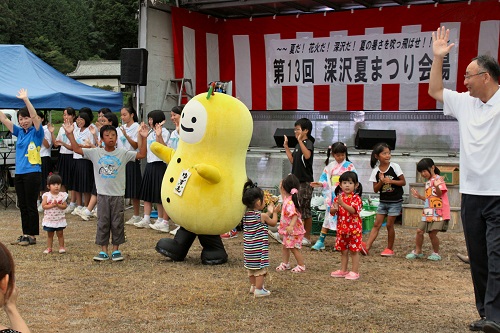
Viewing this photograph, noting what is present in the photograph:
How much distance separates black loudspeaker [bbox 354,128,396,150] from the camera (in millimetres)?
12312

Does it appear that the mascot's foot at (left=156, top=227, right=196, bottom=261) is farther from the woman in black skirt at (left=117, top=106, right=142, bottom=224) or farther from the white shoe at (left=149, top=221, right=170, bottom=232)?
the woman in black skirt at (left=117, top=106, right=142, bottom=224)

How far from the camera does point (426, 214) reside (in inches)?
292

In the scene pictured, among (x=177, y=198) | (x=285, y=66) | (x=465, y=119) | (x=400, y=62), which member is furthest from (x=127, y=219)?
(x=465, y=119)

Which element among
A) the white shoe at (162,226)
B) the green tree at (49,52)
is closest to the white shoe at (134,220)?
the white shoe at (162,226)

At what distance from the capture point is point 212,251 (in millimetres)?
7117

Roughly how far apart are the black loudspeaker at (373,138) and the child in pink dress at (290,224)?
5.89 meters

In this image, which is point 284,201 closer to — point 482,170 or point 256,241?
point 256,241

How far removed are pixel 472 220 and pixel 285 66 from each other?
9.76 m

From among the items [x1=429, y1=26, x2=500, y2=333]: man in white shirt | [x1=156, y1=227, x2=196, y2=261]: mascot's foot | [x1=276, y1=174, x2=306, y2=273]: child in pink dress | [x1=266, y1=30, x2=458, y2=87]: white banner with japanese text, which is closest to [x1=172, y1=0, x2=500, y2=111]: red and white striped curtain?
[x1=266, y1=30, x2=458, y2=87]: white banner with japanese text

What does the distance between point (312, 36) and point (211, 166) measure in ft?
25.0

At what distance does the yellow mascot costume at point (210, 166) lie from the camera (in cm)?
666

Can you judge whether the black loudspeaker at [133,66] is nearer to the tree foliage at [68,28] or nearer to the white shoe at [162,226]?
the white shoe at [162,226]

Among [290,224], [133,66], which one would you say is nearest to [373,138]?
[133,66]

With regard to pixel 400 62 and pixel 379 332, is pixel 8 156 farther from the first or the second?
pixel 379 332
